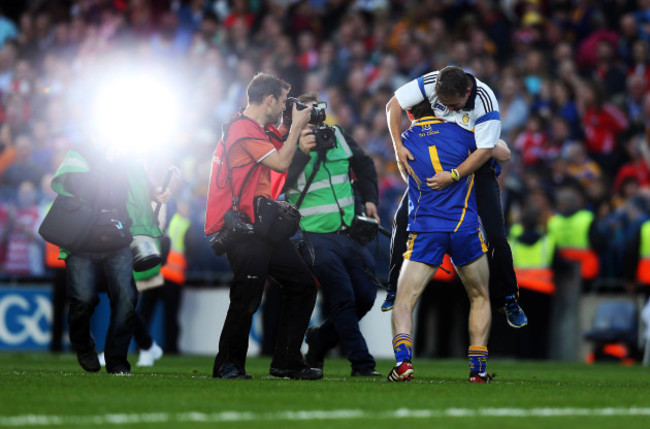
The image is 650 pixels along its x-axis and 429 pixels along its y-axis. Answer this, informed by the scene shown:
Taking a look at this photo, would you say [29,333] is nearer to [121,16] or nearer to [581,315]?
[581,315]

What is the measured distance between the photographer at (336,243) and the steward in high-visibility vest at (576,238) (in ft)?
19.2

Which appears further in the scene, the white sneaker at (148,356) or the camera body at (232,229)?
the white sneaker at (148,356)

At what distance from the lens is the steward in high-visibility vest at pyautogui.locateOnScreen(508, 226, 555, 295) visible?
53.2 ft

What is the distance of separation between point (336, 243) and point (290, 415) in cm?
422

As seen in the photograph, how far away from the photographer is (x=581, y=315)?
53.6 ft

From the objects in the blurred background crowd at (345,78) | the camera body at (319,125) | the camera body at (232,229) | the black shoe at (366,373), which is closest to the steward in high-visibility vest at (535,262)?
the blurred background crowd at (345,78)

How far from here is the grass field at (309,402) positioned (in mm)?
6371

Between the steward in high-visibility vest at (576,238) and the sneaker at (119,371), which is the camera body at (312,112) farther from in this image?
the steward in high-visibility vest at (576,238)

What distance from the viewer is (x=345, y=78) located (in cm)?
2158

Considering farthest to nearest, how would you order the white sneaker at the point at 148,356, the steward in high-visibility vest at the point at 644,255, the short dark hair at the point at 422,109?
1. the steward in high-visibility vest at the point at 644,255
2. the white sneaker at the point at 148,356
3. the short dark hair at the point at 422,109

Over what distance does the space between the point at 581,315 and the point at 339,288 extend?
6581 mm

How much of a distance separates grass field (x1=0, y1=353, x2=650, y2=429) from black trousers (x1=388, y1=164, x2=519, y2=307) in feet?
2.44

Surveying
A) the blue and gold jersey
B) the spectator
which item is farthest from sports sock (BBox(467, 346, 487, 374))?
the spectator

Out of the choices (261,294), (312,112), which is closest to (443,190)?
(312,112)
